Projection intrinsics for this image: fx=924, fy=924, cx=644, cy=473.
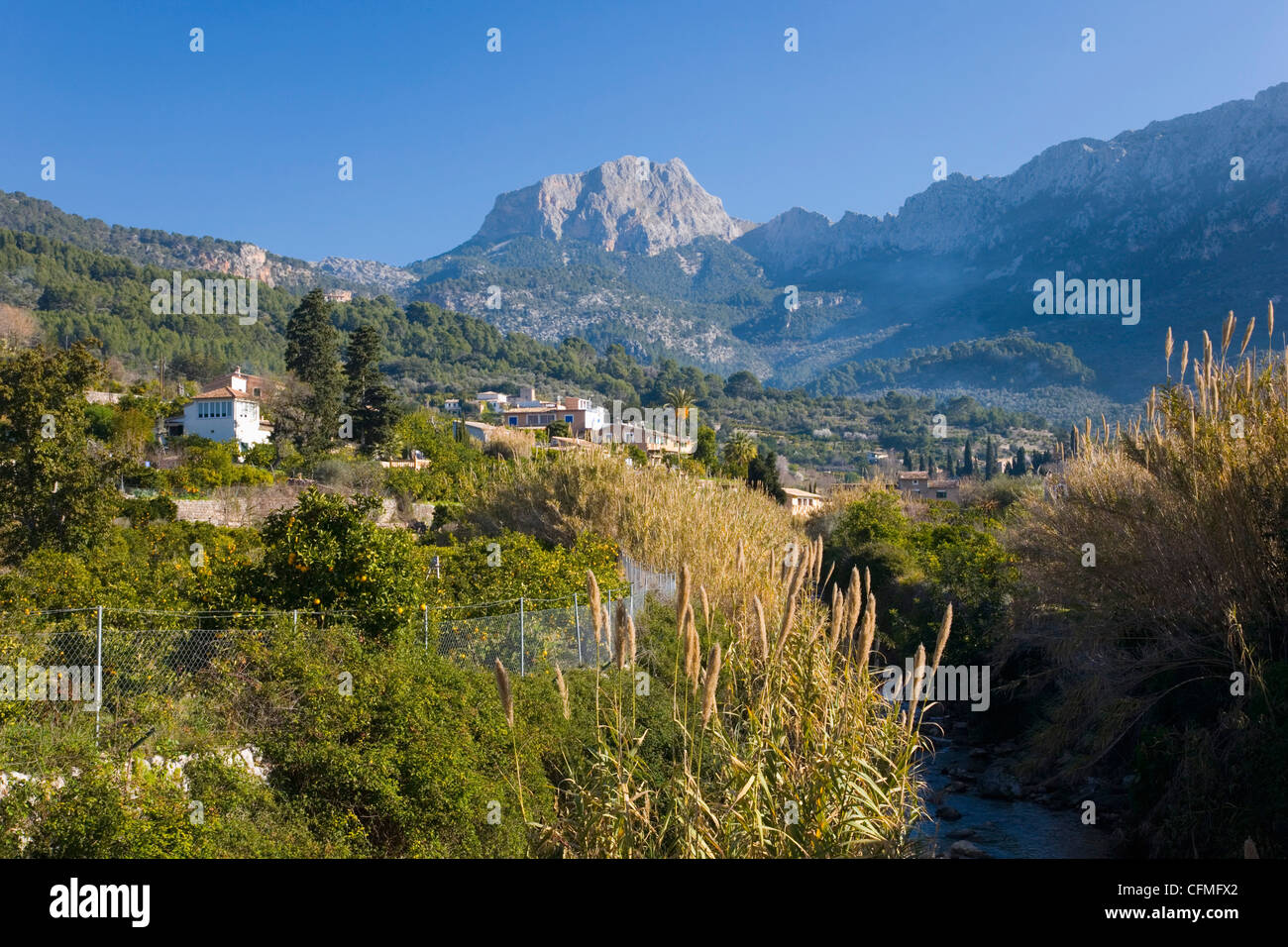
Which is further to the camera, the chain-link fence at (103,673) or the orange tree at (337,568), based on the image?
the orange tree at (337,568)

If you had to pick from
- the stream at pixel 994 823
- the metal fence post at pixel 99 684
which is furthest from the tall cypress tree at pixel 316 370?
the metal fence post at pixel 99 684

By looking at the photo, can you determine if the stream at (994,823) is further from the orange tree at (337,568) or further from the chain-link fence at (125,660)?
the orange tree at (337,568)

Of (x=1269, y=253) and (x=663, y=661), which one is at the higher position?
(x=1269, y=253)

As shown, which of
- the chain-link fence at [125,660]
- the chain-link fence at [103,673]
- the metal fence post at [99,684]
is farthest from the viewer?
the metal fence post at [99,684]

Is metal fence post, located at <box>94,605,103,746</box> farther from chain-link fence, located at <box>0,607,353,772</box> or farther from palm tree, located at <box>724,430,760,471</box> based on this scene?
palm tree, located at <box>724,430,760,471</box>

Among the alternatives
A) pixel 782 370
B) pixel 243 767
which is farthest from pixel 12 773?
pixel 782 370

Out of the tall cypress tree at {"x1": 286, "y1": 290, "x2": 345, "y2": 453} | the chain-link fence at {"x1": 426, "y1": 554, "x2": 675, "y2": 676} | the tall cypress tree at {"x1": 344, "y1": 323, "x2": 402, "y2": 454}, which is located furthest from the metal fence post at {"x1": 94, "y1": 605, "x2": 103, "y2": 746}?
the tall cypress tree at {"x1": 344, "y1": 323, "x2": 402, "y2": 454}

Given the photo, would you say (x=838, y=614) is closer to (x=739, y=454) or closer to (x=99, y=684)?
(x=99, y=684)

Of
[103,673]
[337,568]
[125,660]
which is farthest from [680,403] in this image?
[103,673]

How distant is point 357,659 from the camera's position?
8.43 meters

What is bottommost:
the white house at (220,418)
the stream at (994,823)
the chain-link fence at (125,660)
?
the stream at (994,823)

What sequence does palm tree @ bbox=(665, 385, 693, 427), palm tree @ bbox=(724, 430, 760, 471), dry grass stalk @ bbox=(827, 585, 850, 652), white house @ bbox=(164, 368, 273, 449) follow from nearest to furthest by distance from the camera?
dry grass stalk @ bbox=(827, 585, 850, 652)
palm tree @ bbox=(724, 430, 760, 471)
white house @ bbox=(164, 368, 273, 449)
palm tree @ bbox=(665, 385, 693, 427)
